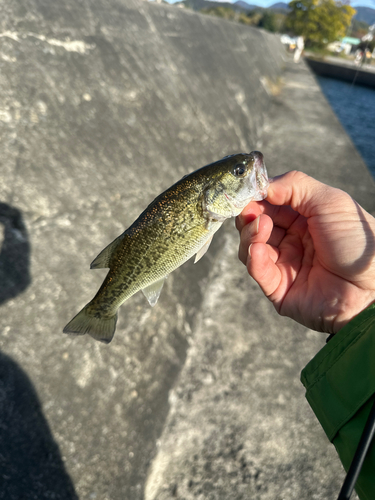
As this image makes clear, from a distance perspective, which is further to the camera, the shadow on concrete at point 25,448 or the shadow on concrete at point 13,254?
the shadow on concrete at point 13,254

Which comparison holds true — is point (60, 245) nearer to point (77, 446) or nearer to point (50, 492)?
point (77, 446)

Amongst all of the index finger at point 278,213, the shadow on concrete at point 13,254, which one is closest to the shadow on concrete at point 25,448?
the shadow on concrete at point 13,254

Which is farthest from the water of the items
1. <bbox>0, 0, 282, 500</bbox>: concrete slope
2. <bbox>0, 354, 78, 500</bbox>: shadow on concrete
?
<bbox>0, 354, 78, 500</bbox>: shadow on concrete

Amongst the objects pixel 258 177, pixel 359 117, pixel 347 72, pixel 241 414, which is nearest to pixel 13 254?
pixel 258 177

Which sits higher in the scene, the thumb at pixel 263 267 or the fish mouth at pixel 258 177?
the fish mouth at pixel 258 177

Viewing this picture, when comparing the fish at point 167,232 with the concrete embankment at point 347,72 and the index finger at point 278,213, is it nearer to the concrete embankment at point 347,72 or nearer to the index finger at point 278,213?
the index finger at point 278,213

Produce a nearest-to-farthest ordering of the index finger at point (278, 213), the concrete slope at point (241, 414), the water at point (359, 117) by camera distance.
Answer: the index finger at point (278, 213)
the concrete slope at point (241, 414)
the water at point (359, 117)

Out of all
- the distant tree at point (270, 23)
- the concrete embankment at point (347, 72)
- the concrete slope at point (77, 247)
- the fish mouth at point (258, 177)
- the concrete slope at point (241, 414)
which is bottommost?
the concrete slope at point (241, 414)
